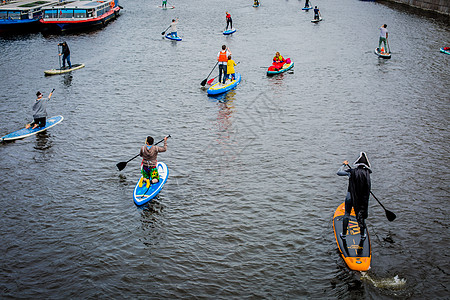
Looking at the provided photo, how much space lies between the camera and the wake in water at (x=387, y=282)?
1230 centimetres

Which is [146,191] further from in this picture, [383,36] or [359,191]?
[383,36]

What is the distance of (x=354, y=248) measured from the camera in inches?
525

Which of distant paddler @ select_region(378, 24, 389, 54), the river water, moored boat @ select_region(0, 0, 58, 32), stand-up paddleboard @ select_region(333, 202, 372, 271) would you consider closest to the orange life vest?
the river water

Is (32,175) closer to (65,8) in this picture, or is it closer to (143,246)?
(143,246)

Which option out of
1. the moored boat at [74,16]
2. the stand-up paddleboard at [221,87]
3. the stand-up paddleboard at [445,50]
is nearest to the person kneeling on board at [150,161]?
the stand-up paddleboard at [221,87]

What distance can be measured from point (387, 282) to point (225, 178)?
8476 millimetres

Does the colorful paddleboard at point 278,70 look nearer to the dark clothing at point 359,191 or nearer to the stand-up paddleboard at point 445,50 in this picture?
the stand-up paddleboard at point 445,50

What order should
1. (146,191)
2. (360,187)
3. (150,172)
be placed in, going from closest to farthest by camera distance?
(360,187) → (146,191) → (150,172)

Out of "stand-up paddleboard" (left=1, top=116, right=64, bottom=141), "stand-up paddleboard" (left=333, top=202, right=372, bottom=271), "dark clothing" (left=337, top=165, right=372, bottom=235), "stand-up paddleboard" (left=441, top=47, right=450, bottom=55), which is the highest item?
"stand-up paddleboard" (left=441, top=47, right=450, bottom=55)

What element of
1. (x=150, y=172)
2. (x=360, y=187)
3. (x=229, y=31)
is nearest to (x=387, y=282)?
(x=360, y=187)

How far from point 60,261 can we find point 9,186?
6336 millimetres

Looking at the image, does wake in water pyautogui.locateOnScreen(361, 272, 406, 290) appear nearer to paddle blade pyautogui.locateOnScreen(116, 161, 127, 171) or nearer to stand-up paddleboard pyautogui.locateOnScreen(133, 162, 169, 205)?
stand-up paddleboard pyautogui.locateOnScreen(133, 162, 169, 205)

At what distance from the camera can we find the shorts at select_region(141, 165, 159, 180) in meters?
17.2

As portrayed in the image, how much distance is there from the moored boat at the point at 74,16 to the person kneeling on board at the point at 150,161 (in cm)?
4212
